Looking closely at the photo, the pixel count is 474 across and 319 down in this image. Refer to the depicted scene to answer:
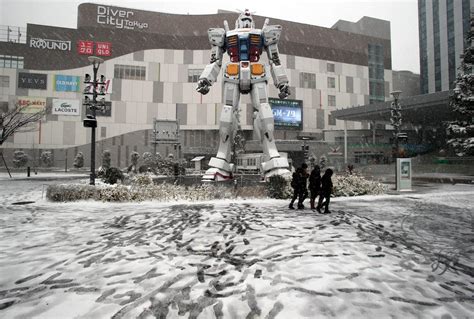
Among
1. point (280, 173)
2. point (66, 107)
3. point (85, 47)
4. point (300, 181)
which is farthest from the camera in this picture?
point (85, 47)

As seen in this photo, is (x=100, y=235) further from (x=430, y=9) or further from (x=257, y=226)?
(x=430, y=9)

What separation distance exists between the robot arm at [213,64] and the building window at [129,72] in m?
28.4

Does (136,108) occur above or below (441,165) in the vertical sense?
above

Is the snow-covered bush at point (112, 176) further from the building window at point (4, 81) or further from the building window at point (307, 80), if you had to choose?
the building window at point (307, 80)

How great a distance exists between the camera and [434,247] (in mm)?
4430

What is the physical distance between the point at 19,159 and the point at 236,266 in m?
38.7

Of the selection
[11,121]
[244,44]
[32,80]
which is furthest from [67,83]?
[244,44]

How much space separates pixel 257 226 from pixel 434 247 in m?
3.18

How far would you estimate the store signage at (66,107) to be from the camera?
34438 millimetres

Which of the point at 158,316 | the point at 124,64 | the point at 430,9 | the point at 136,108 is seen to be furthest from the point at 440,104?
the point at 430,9

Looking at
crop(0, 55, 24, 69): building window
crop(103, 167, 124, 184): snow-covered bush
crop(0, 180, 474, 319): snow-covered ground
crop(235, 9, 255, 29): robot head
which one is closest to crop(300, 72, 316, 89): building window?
crop(235, 9, 255, 29): robot head

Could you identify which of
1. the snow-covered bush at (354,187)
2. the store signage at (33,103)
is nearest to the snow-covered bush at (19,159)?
the store signage at (33,103)

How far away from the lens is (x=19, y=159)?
31578mm

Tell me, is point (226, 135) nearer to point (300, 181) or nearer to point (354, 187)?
point (300, 181)
